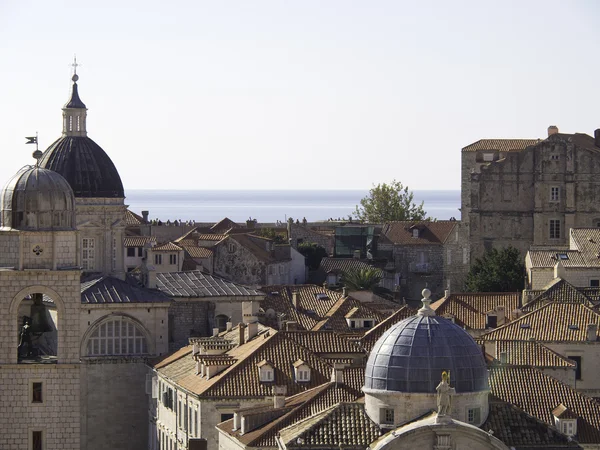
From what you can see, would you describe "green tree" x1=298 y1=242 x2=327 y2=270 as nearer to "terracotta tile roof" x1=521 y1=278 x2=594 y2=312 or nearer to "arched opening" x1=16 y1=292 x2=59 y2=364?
"terracotta tile roof" x1=521 y1=278 x2=594 y2=312

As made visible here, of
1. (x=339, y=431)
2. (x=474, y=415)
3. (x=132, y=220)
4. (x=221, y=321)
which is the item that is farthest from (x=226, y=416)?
(x=132, y=220)

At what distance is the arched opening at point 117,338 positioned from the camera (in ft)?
311

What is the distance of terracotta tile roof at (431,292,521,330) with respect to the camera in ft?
317

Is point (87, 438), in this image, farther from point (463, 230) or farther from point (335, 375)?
point (463, 230)

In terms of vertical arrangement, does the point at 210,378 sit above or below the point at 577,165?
below

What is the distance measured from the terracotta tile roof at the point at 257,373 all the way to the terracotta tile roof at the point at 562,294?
827 inches

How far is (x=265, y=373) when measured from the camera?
7681 centimetres

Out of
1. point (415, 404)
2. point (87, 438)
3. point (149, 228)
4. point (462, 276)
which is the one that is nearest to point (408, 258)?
point (462, 276)

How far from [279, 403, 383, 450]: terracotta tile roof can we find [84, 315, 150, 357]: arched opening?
110ft

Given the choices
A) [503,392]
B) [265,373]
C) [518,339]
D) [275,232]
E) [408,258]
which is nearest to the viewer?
[503,392]

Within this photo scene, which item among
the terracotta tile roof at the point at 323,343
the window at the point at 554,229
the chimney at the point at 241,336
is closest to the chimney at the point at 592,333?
the terracotta tile roof at the point at 323,343

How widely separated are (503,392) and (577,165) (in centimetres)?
6376

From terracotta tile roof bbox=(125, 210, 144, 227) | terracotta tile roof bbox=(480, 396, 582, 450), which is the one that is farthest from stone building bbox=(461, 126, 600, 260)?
terracotta tile roof bbox=(480, 396, 582, 450)

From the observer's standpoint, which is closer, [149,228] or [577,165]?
[577,165]
